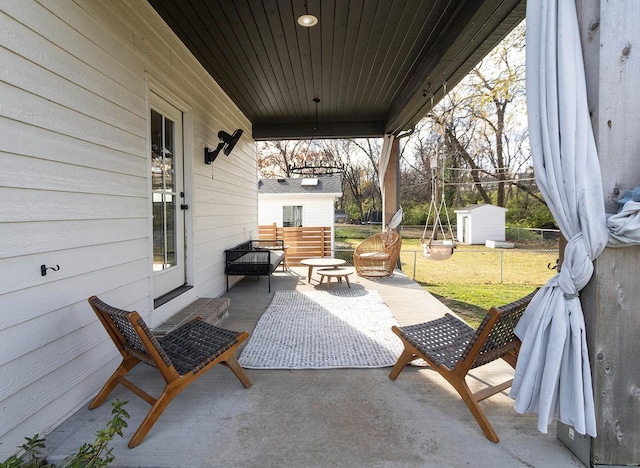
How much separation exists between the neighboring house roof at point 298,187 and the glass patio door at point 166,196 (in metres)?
8.56

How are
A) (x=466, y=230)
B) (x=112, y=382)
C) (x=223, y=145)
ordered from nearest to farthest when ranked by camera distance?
1. (x=112, y=382)
2. (x=223, y=145)
3. (x=466, y=230)

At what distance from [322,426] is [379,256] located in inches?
181

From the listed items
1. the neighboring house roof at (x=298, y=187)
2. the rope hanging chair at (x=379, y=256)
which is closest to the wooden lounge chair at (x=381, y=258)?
the rope hanging chair at (x=379, y=256)

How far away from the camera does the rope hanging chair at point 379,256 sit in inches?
250

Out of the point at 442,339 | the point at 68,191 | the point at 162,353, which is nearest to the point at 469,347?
the point at 442,339

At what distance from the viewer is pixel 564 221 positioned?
1.61 metres

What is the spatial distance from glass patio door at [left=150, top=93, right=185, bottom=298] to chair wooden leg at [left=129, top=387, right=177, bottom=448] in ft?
5.32

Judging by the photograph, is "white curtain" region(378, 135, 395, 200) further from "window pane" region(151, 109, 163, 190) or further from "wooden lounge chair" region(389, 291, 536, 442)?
"wooden lounge chair" region(389, 291, 536, 442)

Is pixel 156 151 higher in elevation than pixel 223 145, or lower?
lower

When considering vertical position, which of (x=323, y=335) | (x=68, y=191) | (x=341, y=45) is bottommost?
(x=323, y=335)

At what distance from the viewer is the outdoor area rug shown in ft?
9.09

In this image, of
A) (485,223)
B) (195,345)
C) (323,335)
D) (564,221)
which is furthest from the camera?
(485,223)

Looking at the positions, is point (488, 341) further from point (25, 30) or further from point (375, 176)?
point (375, 176)

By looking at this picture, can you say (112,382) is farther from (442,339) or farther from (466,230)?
(466,230)
